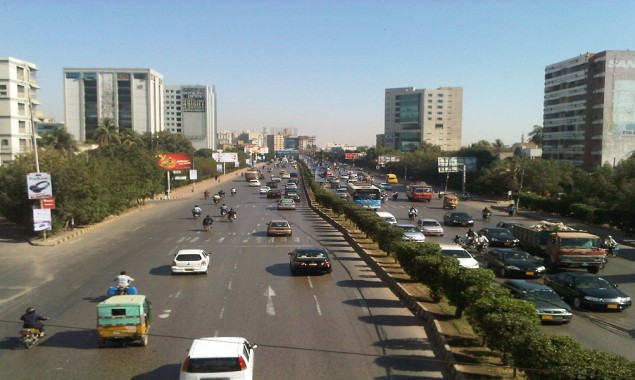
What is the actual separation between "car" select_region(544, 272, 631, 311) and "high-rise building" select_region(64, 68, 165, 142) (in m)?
161

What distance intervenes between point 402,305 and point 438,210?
43083mm

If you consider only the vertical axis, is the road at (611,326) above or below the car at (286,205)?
above

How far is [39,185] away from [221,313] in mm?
21690

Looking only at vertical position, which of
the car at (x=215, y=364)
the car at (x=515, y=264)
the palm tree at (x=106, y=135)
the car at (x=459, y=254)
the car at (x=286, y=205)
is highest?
the palm tree at (x=106, y=135)

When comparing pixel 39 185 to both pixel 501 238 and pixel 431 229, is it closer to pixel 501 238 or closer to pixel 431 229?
pixel 431 229

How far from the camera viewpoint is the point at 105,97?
559ft

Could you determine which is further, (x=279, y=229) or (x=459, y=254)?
(x=279, y=229)

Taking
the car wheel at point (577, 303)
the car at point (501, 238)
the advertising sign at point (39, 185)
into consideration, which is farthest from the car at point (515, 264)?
the advertising sign at point (39, 185)

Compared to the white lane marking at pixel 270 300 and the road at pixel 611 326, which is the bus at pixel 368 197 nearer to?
the road at pixel 611 326

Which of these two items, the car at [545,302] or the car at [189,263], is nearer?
the car at [545,302]

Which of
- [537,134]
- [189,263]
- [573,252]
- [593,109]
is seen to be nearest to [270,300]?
[189,263]

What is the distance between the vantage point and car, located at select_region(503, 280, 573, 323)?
1622cm

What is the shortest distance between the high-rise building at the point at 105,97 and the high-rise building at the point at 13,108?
88.2 m

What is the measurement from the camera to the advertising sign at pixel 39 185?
33.5 metres
